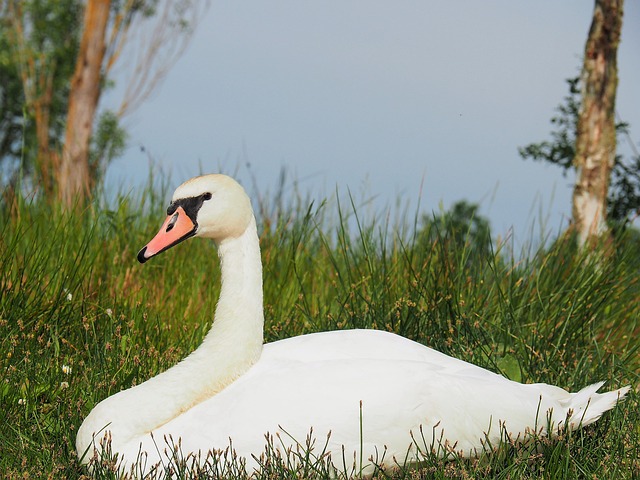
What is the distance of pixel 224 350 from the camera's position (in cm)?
365

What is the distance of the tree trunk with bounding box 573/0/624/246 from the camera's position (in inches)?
307

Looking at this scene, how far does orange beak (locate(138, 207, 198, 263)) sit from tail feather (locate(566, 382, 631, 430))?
1.80 metres

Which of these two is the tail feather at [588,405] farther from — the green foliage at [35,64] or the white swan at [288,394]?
the green foliage at [35,64]

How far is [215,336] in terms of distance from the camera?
3711mm

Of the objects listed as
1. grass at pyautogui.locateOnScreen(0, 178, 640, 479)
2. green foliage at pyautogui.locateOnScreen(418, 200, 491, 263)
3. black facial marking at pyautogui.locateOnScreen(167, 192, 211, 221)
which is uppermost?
black facial marking at pyautogui.locateOnScreen(167, 192, 211, 221)

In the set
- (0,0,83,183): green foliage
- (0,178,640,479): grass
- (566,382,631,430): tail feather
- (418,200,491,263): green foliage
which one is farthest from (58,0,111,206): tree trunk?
(566,382,631,430): tail feather

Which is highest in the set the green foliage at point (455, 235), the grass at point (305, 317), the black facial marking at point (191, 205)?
the black facial marking at point (191, 205)

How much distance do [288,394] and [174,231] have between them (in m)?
0.84

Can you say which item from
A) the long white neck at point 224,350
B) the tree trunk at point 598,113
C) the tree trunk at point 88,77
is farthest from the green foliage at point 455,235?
the tree trunk at point 88,77

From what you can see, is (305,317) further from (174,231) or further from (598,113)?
(598,113)

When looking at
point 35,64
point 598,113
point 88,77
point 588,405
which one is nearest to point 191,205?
point 588,405

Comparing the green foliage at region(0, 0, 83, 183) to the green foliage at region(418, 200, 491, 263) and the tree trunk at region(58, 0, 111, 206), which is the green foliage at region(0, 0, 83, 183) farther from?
the green foliage at region(418, 200, 491, 263)

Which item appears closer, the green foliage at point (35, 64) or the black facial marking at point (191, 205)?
the black facial marking at point (191, 205)

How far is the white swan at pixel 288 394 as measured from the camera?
3.25 meters
